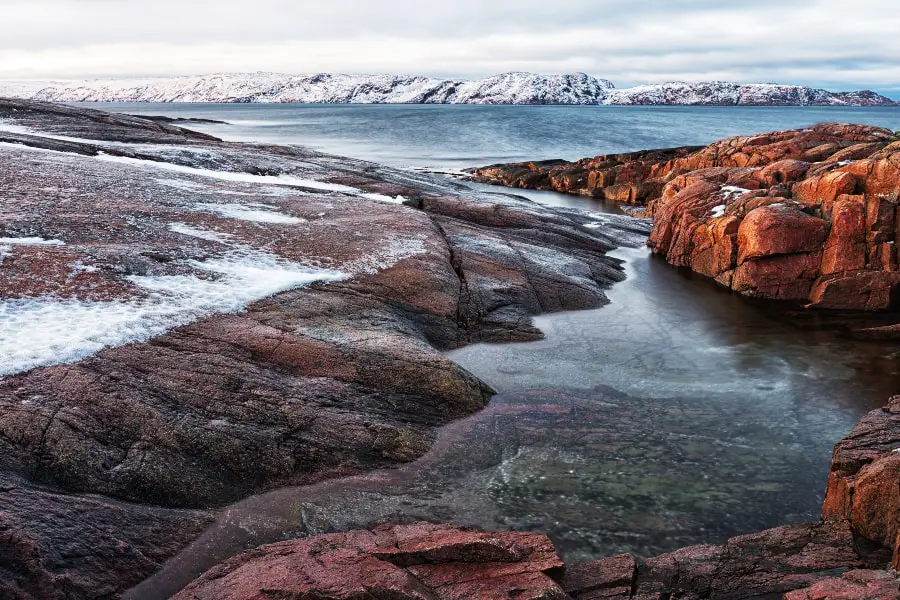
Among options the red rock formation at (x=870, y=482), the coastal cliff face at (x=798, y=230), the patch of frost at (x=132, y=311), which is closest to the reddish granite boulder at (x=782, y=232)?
the coastal cliff face at (x=798, y=230)

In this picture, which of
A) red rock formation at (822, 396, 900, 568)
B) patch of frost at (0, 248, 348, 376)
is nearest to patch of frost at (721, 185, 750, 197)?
patch of frost at (0, 248, 348, 376)

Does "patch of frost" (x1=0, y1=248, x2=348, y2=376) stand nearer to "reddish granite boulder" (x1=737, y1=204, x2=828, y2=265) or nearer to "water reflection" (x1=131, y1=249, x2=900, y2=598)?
"water reflection" (x1=131, y1=249, x2=900, y2=598)

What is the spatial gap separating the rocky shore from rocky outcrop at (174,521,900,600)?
41mm

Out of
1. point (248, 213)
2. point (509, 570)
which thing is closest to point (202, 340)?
point (509, 570)

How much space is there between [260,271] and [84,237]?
6151 mm

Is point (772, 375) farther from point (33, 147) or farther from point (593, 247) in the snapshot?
point (33, 147)

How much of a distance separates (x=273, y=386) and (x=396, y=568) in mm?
7478

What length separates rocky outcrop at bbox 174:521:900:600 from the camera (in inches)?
362

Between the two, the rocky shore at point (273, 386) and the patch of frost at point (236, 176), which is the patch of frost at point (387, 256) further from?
the patch of frost at point (236, 176)

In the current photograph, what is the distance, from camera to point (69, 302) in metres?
17.8

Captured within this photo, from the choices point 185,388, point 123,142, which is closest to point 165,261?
point 185,388

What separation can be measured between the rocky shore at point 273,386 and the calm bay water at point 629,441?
967 millimetres

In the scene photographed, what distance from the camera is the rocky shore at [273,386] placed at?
1019 cm

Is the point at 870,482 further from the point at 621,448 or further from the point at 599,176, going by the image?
the point at 599,176
